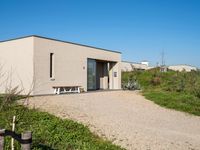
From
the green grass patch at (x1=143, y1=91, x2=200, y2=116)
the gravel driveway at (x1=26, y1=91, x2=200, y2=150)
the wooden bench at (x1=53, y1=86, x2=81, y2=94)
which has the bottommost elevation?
the gravel driveway at (x1=26, y1=91, x2=200, y2=150)

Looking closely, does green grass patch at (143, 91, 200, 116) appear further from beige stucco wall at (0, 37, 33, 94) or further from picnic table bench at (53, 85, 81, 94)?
beige stucco wall at (0, 37, 33, 94)

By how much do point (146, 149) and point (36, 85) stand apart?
10153mm

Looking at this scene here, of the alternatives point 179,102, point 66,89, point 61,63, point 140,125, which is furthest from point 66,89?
point 140,125

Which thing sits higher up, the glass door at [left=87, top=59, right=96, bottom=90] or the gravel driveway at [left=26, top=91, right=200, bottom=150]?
the glass door at [left=87, top=59, right=96, bottom=90]

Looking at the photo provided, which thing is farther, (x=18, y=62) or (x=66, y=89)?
(x=66, y=89)

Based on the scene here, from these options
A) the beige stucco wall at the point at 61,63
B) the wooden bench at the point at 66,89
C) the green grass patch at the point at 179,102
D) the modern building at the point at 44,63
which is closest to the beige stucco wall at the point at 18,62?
the modern building at the point at 44,63

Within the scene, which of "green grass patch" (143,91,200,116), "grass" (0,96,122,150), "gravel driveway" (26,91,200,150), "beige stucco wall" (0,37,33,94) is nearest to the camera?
"grass" (0,96,122,150)

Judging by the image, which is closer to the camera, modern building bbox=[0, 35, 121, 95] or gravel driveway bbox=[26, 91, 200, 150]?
gravel driveway bbox=[26, 91, 200, 150]

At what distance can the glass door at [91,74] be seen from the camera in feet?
67.1

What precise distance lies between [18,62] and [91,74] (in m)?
7.13

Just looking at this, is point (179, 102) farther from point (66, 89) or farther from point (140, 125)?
point (66, 89)

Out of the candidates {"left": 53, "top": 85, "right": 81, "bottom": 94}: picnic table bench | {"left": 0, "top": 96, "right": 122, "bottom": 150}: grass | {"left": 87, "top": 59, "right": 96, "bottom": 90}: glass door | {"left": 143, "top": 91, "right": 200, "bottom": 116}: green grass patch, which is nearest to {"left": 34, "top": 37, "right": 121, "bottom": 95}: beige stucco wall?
{"left": 53, "top": 85, "right": 81, "bottom": 94}: picnic table bench

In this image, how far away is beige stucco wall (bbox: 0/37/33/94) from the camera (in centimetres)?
1493

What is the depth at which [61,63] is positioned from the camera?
1692cm
